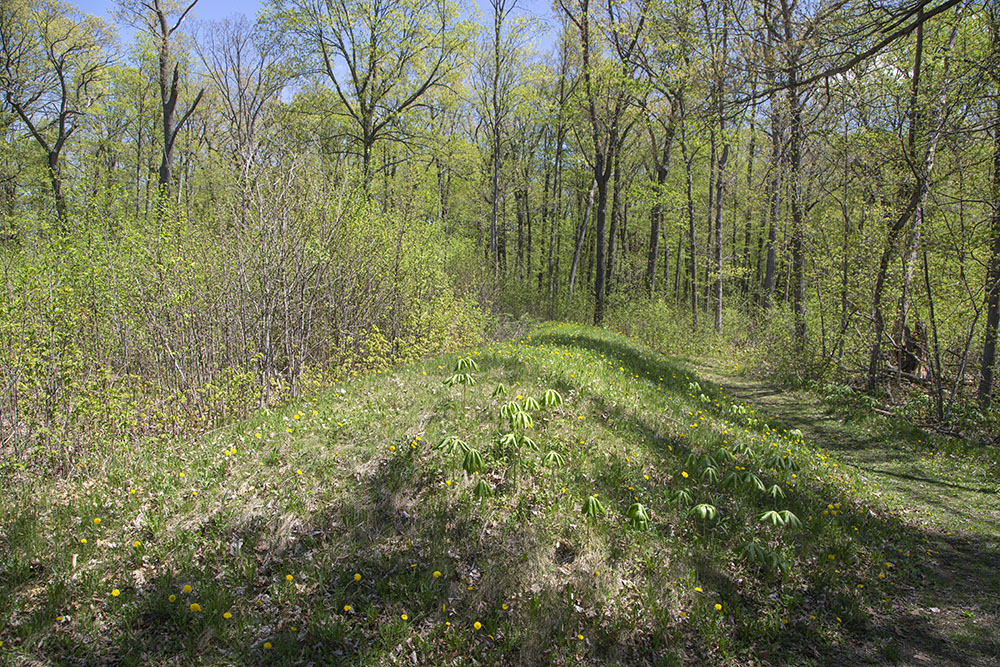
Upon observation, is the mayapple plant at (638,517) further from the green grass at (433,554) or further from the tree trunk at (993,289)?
the tree trunk at (993,289)

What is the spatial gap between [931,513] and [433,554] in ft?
18.3

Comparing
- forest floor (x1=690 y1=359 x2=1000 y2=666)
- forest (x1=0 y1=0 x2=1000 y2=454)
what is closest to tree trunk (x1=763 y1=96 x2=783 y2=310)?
forest (x1=0 y1=0 x2=1000 y2=454)

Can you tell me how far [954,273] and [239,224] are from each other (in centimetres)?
1141

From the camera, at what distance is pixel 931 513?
220 inches

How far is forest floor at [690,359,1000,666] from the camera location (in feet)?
12.0

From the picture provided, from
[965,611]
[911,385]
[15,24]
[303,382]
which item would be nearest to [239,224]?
[303,382]

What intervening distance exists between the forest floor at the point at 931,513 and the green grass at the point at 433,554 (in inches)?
6.3

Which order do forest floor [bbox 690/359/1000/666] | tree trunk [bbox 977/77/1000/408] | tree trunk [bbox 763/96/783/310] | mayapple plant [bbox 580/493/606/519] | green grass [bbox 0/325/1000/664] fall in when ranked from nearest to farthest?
green grass [bbox 0/325/1000/664] < forest floor [bbox 690/359/1000/666] < mayapple plant [bbox 580/493/606/519] < tree trunk [bbox 977/77/1000/408] < tree trunk [bbox 763/96/783/310]

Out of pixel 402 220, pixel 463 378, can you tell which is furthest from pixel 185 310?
pixel 402 220

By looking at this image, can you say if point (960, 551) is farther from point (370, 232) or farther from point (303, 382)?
point (370, 232)

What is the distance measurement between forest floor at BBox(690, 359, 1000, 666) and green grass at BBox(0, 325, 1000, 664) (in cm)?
16

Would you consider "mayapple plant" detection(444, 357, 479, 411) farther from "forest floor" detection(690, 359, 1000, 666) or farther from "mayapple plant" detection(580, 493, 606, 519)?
"forest floor" detection(690, 359, 1000, 666)

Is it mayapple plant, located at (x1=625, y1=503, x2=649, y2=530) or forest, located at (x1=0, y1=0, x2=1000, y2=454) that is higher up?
forest, located at (x1=0, y1=0, x2=1000, y2=454)

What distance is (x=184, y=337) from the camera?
6848 mm
